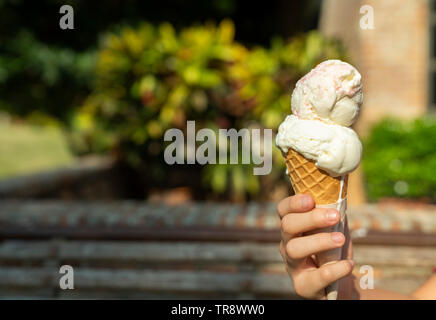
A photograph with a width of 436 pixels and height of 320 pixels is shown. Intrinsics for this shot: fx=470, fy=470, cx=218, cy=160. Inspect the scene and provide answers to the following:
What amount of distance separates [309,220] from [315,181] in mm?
222

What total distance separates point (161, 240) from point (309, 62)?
3158mm

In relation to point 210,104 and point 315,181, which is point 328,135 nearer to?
point 315,181

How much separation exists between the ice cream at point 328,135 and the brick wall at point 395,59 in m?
4.61

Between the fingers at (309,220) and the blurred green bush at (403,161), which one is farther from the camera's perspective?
the blurred green bush at (403,161)

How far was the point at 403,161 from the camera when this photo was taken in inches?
206

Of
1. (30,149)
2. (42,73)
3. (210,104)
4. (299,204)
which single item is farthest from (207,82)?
(30,149)

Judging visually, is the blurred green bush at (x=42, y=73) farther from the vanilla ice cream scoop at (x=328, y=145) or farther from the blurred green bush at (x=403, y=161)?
the vanilla ice cream scoop at (x=328, y=145)

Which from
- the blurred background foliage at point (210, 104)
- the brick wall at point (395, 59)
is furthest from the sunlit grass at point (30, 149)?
the brick wall at point (395, 59)

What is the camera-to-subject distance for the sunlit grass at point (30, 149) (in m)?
13.5

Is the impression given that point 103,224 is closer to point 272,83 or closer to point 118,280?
point 118,280

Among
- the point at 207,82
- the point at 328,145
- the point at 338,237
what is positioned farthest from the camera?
the point at 207,82

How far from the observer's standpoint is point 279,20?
35.3ft

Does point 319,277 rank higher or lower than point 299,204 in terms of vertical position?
lower

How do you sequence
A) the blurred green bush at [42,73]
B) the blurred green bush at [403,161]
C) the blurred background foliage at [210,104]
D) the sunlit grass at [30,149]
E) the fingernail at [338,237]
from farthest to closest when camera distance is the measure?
the sunlit grass at [30,149] → the blurred green bush at [42,73] → the blurred background foliage at [210,104] → the blurred green bush at [403,161] → the fingernail at [338,237]
